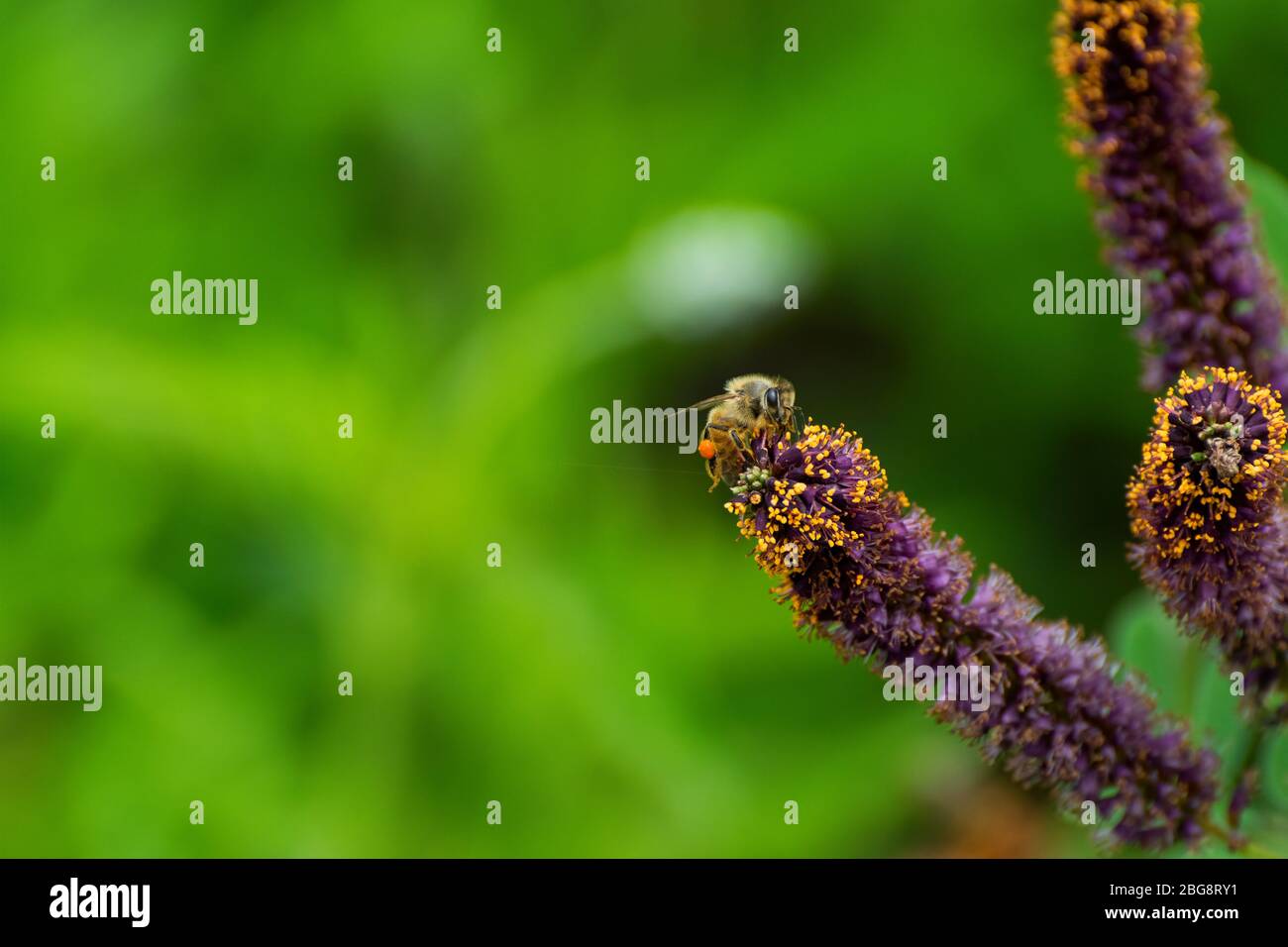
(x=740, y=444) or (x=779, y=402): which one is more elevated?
(x=779, y=402)

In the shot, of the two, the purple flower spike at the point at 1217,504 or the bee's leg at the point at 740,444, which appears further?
the bee's leg at the point at 740,444

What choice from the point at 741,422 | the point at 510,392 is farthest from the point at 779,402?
the point at 510,392

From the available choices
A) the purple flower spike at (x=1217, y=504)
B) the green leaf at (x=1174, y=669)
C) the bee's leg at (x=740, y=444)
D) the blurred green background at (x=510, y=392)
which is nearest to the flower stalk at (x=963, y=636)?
the bee's leg at (x=740, y=444)

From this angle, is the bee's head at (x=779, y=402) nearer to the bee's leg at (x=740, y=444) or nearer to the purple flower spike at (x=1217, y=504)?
the bee's leg at (x=740, y=444)

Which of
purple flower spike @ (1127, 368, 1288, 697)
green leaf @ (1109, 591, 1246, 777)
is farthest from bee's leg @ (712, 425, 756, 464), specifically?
green leaf @ (1109, 591, 1246, 777)

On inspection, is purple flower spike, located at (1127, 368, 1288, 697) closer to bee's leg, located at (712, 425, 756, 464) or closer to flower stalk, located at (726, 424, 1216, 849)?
flower stalk, located at (726, 424, 1216, 849)

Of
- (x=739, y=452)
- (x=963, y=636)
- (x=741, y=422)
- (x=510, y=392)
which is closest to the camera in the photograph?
(x=963, y=636)

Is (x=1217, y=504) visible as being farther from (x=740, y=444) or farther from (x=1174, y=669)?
(x=1174, y=669)

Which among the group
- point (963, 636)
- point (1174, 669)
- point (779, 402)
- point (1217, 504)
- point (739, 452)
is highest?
point (779, 402)
